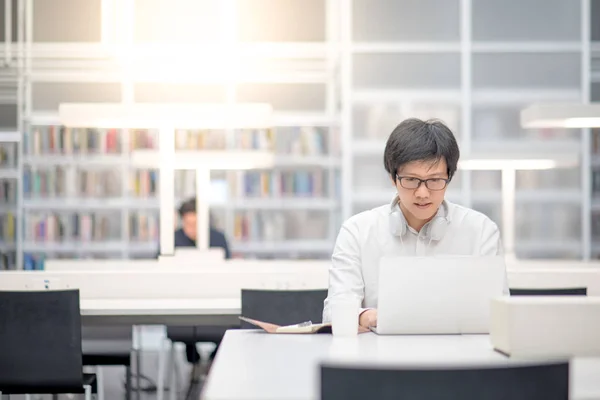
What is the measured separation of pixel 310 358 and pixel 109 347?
84.9 inches

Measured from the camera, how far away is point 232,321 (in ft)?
11.4

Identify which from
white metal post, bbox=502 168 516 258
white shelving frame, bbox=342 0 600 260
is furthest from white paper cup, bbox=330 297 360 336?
white shelving frame, bbox=342 0 600 260

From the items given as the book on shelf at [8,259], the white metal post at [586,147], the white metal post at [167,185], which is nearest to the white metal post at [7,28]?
the book on shelf at [8,259]

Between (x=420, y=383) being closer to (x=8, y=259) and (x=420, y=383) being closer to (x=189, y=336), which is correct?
(x=189, y=336)

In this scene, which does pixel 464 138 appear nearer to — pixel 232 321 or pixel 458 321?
pixel 232 321

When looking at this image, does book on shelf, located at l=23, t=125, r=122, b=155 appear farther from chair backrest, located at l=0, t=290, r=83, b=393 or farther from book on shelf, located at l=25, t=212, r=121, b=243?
→ chair backrest, located at l=0, t=290, r=83, b=393

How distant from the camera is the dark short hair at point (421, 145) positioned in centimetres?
234

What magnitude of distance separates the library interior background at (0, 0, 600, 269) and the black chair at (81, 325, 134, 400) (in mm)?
2861

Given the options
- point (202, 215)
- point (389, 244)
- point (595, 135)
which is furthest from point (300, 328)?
point (595, 135)

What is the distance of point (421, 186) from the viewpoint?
2.36 meters

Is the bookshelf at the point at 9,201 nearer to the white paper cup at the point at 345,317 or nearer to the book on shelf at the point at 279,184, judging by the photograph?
the book on shelf at the point at 279,184

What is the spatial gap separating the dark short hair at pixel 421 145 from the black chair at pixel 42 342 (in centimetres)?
Result: 129

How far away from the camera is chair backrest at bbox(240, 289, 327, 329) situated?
314 cm

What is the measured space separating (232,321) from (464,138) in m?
3.63
